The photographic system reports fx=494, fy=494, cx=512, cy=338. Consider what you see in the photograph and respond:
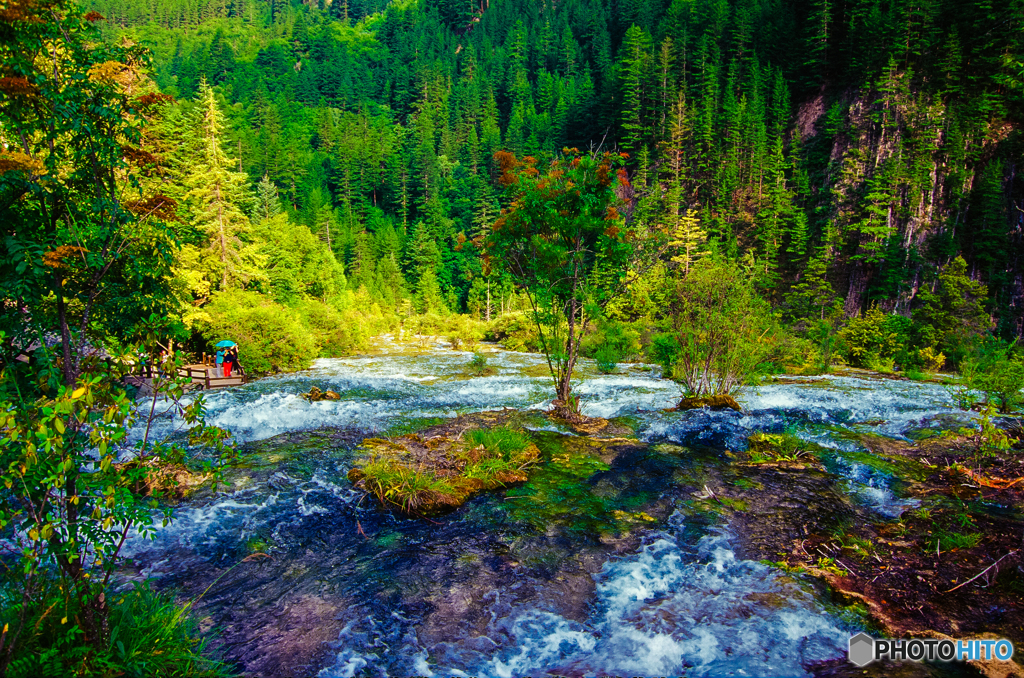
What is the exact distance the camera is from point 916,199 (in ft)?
145

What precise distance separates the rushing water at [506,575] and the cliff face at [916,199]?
40048mm

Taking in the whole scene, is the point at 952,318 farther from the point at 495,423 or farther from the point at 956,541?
the point at 495,423

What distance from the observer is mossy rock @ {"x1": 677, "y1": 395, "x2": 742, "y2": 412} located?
1572cm

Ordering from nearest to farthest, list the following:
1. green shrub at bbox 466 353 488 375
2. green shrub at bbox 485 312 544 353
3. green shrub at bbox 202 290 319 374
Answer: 1. green shrub at bbox 202 290 319 374
2. green shrub at bbox 466 353 488 375
3. green shrub at bbox 485 312 544 353

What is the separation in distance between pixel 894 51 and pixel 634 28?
119 ft

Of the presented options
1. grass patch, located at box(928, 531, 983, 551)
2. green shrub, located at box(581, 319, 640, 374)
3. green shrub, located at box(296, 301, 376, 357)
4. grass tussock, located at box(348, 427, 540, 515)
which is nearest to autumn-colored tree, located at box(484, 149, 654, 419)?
green shrub, located at box(581, 319, 640, 374)

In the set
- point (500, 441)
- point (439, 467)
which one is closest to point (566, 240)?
point (500, 441)

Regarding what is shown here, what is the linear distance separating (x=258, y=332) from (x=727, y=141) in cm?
5539

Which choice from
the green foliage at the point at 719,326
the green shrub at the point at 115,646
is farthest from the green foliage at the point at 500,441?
the green foliage at the point at 719,326

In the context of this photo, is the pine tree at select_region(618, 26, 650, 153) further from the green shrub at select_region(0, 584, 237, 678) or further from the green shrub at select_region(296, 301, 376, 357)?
the green shrub at select_region(0, 584, 237, 678)

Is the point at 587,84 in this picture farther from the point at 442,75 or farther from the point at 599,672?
the point at 599,672

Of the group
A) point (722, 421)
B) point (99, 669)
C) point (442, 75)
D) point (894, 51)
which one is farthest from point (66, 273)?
point (442, 75)

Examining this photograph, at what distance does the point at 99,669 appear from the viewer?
3.71 meters

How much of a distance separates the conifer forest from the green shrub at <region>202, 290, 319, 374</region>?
0.49 ft
